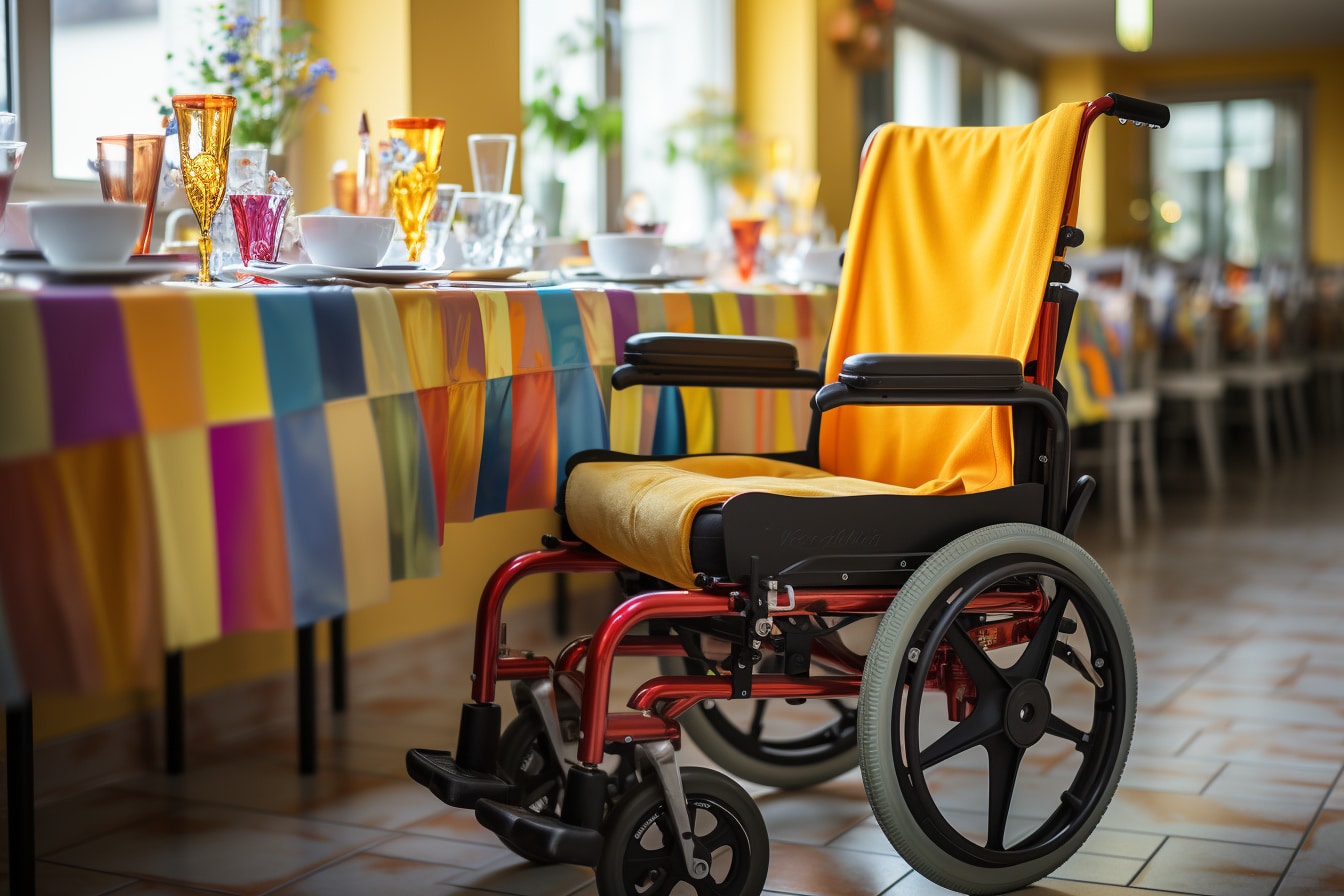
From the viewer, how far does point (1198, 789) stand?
212 centimetres

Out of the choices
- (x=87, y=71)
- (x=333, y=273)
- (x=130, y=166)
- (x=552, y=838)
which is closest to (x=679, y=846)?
(x=552, y=838)

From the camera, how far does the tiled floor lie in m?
1.78

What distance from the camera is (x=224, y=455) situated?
1.21 m

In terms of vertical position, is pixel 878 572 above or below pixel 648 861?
above

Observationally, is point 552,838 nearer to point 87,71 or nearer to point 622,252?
point 622,252

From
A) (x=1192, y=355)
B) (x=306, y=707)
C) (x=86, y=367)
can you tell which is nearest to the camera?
(x=86, y=367)

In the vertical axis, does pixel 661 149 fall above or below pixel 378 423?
above

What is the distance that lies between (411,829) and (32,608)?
997mm

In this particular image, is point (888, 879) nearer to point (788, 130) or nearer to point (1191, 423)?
point (788, 130)

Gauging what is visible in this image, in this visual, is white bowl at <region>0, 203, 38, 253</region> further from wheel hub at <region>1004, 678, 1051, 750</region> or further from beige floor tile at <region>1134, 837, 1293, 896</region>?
beige floor tile at <region>1134, 837, 1293, 896</region>

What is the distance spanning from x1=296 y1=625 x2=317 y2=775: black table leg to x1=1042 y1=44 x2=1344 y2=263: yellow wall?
8.95 metres

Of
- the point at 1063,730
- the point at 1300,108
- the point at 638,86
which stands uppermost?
the point at 1300,108

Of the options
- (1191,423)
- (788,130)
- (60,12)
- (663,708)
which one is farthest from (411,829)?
(1191,423)

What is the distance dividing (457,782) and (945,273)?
0.92m
